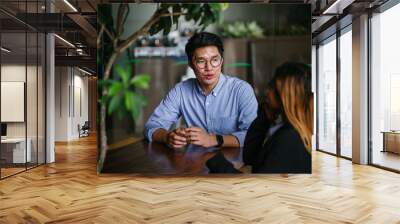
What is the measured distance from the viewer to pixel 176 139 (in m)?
5.99

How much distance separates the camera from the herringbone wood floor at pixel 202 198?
405 cm

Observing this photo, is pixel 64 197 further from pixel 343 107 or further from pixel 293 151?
pixel 343 107

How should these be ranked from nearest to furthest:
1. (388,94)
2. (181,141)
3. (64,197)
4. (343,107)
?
(64,197), (181,141), (388,94), (343,107)

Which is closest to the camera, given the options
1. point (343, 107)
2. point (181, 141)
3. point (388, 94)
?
point (181, 141)

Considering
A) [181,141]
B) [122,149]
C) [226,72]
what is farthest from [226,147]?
[122,149]

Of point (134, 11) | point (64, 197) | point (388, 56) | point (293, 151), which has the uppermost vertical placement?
point (134, 11)

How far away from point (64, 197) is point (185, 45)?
2.68m

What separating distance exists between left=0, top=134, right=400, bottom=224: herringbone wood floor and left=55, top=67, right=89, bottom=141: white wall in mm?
8827

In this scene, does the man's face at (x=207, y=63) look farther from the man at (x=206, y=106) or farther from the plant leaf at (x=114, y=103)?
the plant leaf at (x=114, y=103)

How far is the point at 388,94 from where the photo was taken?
7.38 metres

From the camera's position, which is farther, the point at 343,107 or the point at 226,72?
the point at 343,107

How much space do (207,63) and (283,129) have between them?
1.48m

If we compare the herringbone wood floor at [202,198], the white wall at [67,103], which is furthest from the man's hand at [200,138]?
the white wall at [67,103]

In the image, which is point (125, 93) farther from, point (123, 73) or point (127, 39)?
point (127, 39)
